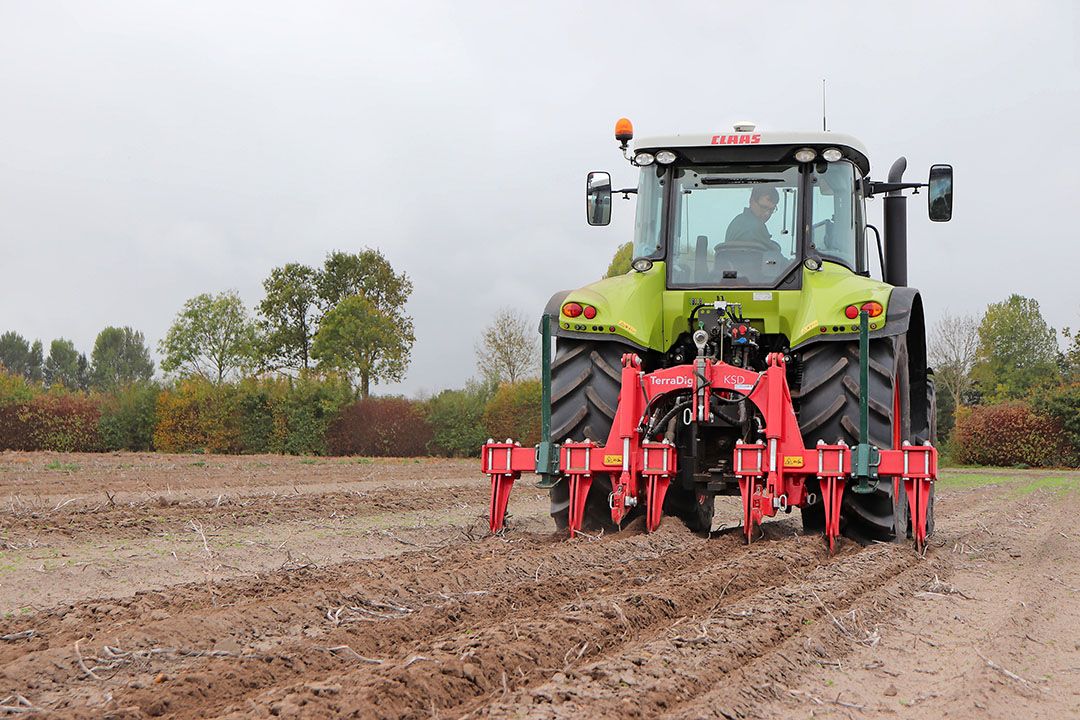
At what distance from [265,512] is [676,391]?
13.6 ft

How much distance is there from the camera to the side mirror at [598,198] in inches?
344

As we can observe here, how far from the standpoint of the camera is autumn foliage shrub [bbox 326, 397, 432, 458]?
108 ft

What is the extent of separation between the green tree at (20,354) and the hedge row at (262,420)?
5084 centimetres

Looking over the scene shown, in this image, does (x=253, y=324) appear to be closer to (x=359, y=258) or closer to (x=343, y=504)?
(x=359, y=258)

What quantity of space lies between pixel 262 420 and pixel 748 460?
27.8 metres

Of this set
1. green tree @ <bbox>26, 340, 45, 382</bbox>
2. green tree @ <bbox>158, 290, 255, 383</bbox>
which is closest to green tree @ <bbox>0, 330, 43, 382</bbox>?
green tree @ <bbox>26, 340, 45, 382</bbox>

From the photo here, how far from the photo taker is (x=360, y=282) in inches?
1839

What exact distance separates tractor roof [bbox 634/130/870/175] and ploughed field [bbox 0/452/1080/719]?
274cm

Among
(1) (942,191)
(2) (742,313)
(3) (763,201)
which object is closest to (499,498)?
(2) (742,313)

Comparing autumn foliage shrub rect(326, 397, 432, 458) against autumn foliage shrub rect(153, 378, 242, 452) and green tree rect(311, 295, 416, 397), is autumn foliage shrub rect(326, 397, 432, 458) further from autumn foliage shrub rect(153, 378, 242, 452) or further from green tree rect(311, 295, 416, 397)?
green tree rect(311, 295, 416, 397)

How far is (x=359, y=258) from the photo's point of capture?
154 ft

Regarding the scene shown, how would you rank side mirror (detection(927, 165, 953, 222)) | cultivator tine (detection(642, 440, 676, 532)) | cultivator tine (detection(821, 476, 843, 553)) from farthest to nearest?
side mirror (detection(927, 165, 953, 222))
cultivator tine (detection(642, 440, 676, 532))
cultivator tine (detection(821, 476, 843, 553))

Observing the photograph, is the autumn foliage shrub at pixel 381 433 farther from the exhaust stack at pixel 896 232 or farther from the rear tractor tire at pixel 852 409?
the rear tractor tire at pixel 852 409

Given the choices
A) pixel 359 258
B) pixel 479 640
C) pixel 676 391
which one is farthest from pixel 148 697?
pixel 359 258
